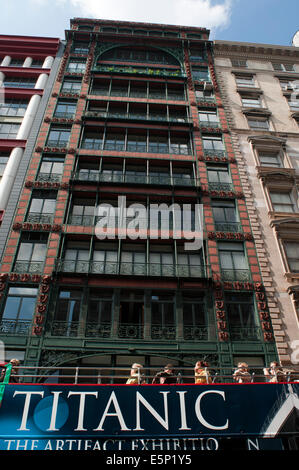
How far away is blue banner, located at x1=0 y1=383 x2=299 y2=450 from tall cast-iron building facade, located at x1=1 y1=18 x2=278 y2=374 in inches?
262

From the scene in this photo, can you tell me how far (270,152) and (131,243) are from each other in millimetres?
13866

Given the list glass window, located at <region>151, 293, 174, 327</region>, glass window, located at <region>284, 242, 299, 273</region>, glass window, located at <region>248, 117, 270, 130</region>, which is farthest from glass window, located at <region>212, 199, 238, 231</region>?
glass window, located at <region>248, 117, 270, 130</region>

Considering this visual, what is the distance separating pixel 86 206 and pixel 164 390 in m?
15.1

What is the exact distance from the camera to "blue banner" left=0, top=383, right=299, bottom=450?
854 cm

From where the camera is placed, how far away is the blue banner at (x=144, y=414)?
854 centimetres

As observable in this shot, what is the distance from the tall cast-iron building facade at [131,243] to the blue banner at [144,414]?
6667 millimetres

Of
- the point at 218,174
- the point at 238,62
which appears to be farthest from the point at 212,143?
the point at 238,62

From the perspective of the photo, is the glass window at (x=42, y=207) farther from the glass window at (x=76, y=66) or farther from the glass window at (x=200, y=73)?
the glass window at (x=200, y=73)

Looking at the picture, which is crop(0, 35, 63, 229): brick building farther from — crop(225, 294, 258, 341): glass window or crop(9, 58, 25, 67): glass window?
crop(225, 294, 258, 341): glass window

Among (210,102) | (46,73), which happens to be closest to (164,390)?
(210,102)

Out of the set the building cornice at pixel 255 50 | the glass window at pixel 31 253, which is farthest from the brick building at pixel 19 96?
the building cornice at pixel 255 50

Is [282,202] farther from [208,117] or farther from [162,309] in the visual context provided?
[162,309]

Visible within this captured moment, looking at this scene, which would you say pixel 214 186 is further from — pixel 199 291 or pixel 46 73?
pixel 46 73
